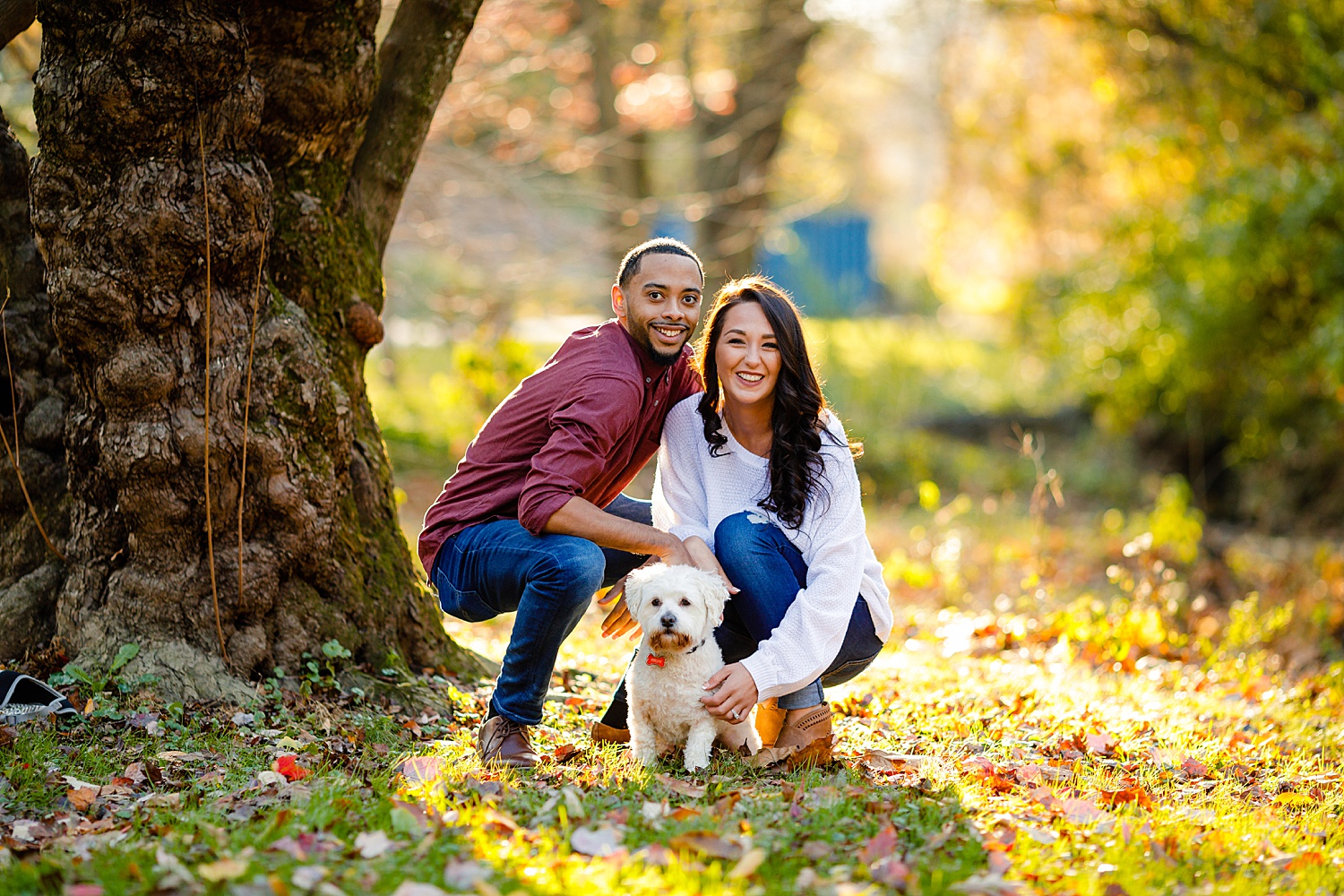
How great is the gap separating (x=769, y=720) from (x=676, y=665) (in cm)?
44

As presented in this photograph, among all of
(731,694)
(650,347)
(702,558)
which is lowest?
(731,694)

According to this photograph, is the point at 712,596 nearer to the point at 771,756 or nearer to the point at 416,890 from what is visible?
the point at 771,756

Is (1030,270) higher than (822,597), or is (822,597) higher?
→ (1030,270)

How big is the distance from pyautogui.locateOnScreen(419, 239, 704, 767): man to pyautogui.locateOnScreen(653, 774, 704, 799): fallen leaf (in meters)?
0.44

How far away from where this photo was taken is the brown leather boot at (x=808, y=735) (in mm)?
3570

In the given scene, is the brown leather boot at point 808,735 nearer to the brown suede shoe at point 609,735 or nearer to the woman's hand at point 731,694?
the woman's hand at point 731,694

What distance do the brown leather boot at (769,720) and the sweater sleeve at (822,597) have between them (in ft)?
0.56

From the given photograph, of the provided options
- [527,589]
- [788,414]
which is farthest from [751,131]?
[527,589]

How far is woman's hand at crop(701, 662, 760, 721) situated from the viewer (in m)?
3.37

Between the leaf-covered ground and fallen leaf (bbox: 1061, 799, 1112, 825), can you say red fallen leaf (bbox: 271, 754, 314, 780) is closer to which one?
the leaf-covered ground

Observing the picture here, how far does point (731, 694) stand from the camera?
337 centimetres

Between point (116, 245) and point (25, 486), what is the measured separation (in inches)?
38.6

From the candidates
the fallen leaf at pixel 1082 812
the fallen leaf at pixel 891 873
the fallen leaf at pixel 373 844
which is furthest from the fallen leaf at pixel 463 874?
the fallen leaf at pixel 1082 812

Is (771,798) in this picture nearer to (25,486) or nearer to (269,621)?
(269,621)
